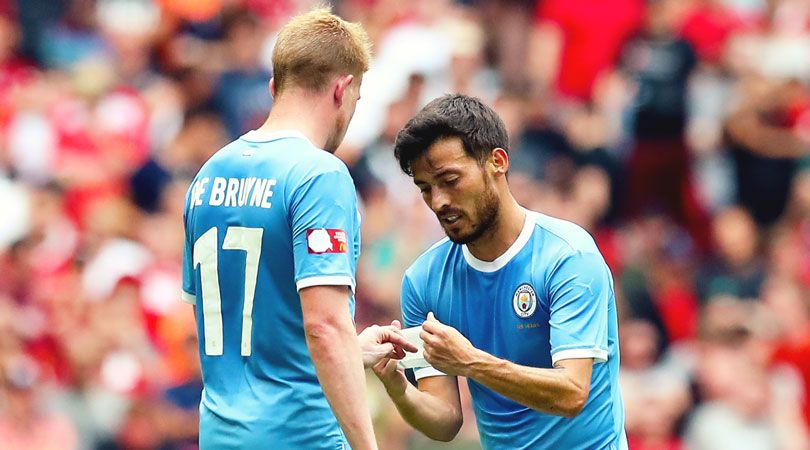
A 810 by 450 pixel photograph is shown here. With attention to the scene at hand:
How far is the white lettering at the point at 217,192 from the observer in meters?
5.71

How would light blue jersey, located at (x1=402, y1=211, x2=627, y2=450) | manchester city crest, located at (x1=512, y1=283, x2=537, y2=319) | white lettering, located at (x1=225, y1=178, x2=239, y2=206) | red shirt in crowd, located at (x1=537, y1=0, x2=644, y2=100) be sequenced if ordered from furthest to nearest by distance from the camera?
red shirt in crowd, located at (x1=537, y1=0, x2=644, y2=100) → manchester city crest, located at (x1=512, y1=283, x2=537, y2=319) → light blue jersey, located at (x1=402, y1=211, x2=627, y2=450) → white lettering, located at (x1=225, y1=178, x2=239, y2=206)

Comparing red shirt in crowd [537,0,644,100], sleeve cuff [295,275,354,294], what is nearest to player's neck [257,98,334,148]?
sleeve cuff [295,275,354,294]

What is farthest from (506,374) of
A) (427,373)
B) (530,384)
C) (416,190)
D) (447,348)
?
(416,190)

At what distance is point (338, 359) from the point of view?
5461 mm

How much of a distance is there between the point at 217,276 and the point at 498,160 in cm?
115

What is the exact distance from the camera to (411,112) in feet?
43.6

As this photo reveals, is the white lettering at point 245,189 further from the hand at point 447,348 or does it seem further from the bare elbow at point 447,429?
the bare elbow at point 447,429

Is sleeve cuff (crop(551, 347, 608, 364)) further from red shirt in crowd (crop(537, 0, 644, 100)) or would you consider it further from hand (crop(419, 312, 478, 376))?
red shirt in crowd (crop(537, 0, 644, 100))

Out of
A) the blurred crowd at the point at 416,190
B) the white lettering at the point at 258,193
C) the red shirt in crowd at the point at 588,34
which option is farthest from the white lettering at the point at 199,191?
the red shirt in crowd at the point at 588,34

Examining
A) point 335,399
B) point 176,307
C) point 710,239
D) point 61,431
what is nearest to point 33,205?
point 176,307

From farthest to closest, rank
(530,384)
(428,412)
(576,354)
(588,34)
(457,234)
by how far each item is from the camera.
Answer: (588,34), (428,412), (457,234), (576,354), (530,384)

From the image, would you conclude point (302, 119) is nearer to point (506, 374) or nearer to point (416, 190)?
point (506, 374)

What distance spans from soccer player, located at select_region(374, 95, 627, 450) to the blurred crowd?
4235 millimetres

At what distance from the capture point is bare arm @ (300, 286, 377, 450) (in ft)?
17.9
